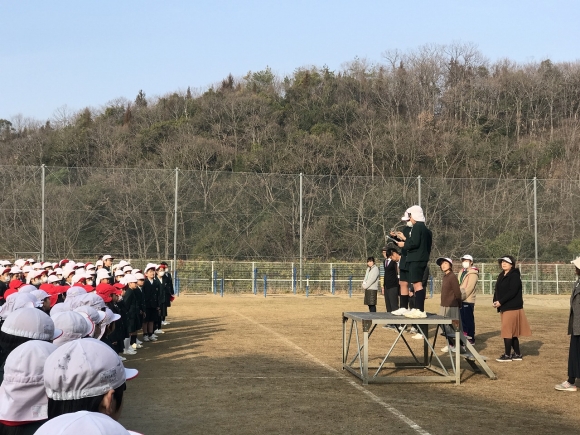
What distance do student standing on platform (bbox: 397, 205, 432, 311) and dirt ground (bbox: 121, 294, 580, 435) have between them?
4.27 ft

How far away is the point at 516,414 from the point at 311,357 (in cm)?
493

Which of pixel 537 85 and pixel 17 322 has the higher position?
A: pixel 537 85

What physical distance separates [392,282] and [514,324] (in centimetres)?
567

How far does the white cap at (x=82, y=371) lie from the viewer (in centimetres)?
254

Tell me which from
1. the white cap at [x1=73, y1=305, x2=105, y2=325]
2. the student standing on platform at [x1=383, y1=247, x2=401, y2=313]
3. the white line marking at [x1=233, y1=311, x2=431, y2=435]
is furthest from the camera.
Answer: the student standing on platform at [x1=383, y1=247, x2=401, y2=313]

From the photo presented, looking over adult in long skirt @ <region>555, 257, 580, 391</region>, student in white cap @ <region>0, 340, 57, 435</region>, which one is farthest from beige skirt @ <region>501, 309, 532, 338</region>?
student in white cap @ <region>0, 340, 57, 435</region>

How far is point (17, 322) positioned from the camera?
14.8ft

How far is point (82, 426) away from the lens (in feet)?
6.43

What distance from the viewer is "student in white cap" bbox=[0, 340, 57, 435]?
12.6 ft

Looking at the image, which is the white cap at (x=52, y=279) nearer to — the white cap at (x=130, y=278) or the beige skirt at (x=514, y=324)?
the white cap at (x=130, y=278)


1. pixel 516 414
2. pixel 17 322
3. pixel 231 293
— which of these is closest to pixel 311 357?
pixel 516 414

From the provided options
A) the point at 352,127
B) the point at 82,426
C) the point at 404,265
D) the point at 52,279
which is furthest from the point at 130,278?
the point at 352,127

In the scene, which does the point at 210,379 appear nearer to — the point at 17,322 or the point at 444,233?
the point at 17,322

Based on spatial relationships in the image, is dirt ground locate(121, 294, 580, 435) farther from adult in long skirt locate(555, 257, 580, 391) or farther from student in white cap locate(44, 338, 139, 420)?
student in white cap locate(44, 338, 139, 420)
